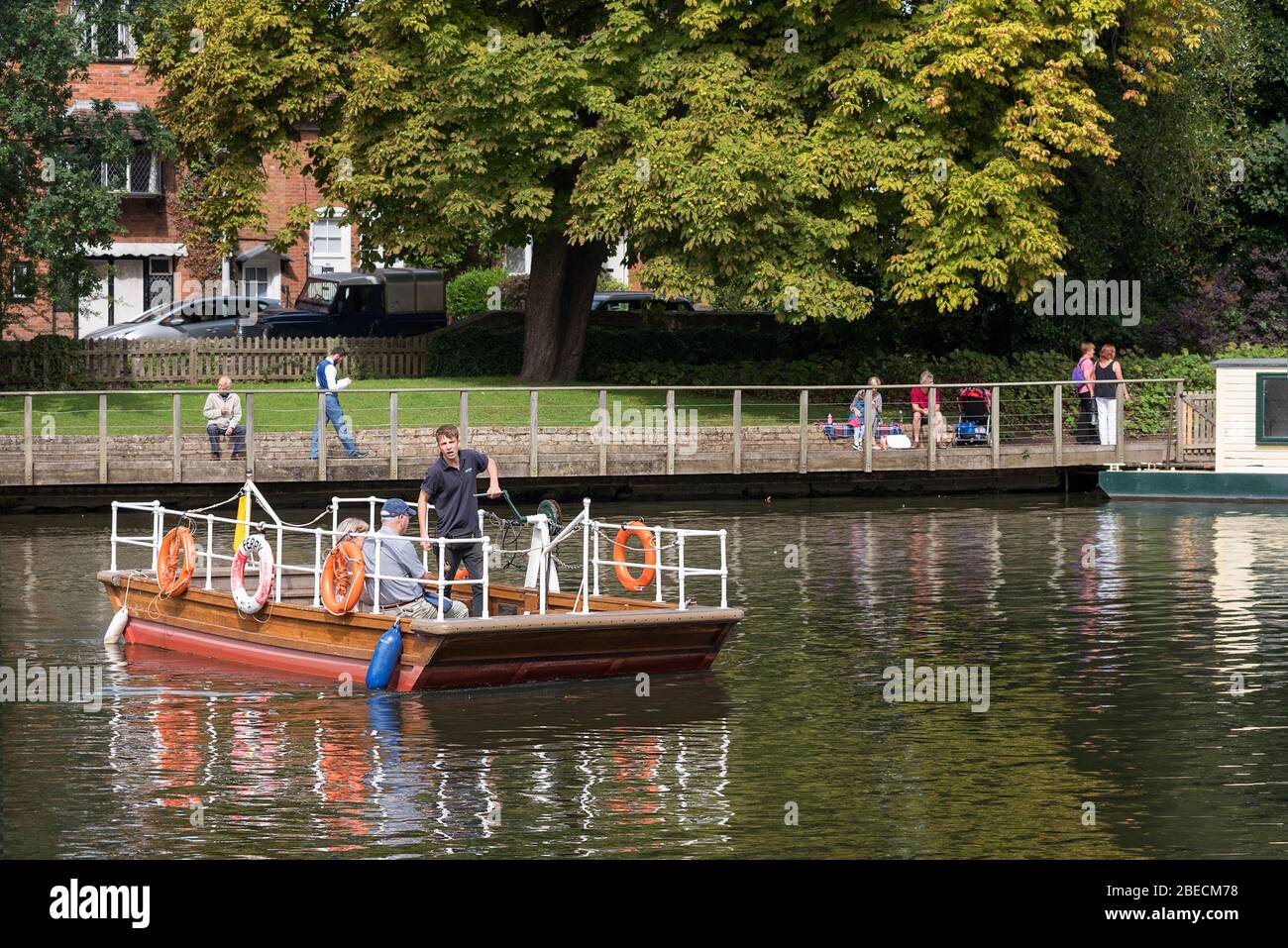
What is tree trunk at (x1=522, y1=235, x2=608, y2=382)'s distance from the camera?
48562mm

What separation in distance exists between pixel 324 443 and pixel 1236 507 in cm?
1633

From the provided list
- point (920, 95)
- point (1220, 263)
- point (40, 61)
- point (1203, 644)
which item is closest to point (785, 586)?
point (1203, 644)

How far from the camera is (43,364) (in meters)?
46.5

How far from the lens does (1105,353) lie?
41.6 m

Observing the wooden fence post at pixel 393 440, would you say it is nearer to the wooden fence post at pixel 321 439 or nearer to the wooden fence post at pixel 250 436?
the wooden fence post at pixel 321 439

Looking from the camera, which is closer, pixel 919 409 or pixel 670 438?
pixel 670 438

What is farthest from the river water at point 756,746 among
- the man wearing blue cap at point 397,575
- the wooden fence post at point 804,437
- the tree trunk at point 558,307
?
A: the tree trunk at point 558,307

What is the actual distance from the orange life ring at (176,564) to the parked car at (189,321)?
3044 centimetres

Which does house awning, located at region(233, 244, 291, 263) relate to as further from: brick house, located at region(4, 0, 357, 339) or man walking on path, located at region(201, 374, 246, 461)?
man walking on path, located at region(201, 374, 246, 461)

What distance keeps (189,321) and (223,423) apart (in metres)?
19.2

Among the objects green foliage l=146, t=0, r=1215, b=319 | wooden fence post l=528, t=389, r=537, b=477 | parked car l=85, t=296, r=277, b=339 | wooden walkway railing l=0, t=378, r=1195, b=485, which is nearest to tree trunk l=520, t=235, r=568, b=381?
green foliage l=146, t=0, r=1215, b=319

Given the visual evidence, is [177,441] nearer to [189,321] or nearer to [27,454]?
[27,454]

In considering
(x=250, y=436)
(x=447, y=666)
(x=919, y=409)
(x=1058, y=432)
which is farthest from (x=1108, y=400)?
(x=447, y=666)

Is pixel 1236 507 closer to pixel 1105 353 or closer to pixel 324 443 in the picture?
pixel 1105 353
